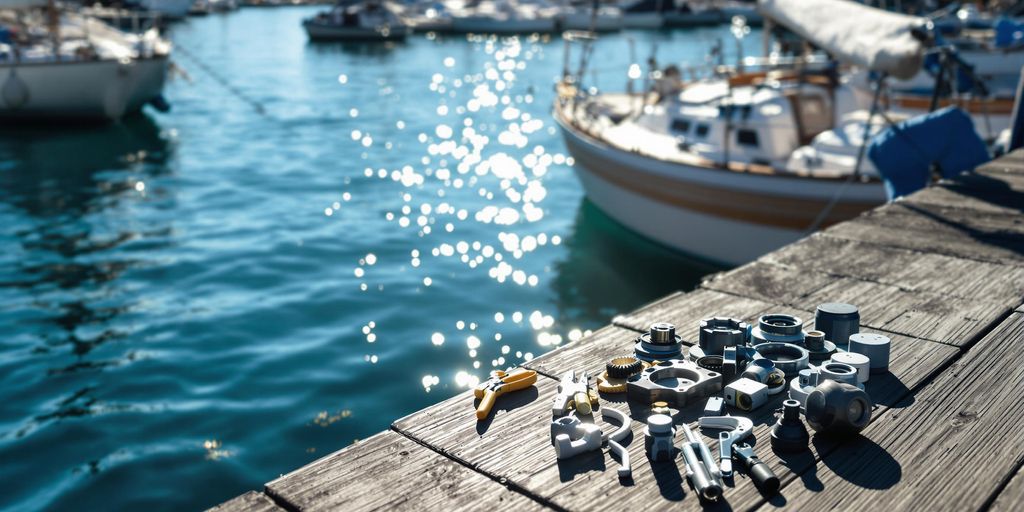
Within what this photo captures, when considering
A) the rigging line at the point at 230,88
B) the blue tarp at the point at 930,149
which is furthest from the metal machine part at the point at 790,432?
the rigging line at the point at 230,88

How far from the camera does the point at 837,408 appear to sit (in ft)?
11.8

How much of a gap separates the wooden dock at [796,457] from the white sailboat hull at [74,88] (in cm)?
2627

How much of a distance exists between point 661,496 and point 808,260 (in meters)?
3.35

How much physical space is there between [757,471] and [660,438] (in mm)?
375

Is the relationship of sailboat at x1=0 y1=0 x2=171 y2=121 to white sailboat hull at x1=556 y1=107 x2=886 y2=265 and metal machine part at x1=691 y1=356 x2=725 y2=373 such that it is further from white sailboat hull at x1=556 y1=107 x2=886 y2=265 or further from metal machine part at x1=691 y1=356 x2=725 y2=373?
metal machine part at x1=691 y1=356 x2=725 y2=373

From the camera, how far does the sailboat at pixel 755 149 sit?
12.8m

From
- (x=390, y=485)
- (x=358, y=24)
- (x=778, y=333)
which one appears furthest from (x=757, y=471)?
(x=358, y=24)

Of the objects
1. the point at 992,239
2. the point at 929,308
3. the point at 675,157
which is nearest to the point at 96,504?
the point at 929,308

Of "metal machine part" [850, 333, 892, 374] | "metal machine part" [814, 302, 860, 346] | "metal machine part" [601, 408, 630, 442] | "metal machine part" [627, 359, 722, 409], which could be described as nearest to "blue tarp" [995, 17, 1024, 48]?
"metal machine part" [814, 302, 860, 346]

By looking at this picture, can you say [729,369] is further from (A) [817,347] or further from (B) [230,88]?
(B) [230,88]

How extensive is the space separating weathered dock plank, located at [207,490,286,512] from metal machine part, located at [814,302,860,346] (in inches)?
110

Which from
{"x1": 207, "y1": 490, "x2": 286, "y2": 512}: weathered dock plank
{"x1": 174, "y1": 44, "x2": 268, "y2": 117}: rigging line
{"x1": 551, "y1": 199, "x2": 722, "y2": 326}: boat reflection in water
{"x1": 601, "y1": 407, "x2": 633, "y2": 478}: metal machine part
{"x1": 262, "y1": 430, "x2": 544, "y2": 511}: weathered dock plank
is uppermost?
{"x1": 601, "y1": 407, "x2": 633, "y2": 478}: metal machine part

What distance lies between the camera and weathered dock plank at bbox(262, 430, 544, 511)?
11.0 feet

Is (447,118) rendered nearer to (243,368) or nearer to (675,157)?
(675,157)
